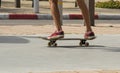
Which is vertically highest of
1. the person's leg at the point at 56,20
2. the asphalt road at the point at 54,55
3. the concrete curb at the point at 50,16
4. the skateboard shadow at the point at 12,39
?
the person's leg at the point at 56,20

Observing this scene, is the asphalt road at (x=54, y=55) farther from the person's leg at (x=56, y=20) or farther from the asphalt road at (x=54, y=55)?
the person's leg at (x=56, y=20)

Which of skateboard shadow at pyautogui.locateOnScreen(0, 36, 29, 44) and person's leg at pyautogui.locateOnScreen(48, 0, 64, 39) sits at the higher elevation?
person's leg at pyautogui.locateOnScreen(48, 0, 64, 39)

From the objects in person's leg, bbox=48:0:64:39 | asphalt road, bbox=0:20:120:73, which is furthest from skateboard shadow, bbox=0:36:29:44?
person's leg, bbox=48:0:64:39

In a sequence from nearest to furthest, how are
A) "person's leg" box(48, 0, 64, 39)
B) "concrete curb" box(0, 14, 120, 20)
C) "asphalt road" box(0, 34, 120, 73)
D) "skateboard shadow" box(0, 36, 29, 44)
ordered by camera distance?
"asphalt road" box(0, 34, 120, 73)
"person's leg" box(48, 0, 64, 39)
"skateboard shadow" box(0, 36, 29, 44)
"concrete curb" box(0, 14, 120, 20)

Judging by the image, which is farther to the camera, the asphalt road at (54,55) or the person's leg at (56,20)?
the person's leg at (56,20)

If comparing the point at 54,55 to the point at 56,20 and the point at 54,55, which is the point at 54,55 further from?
the point at 56,20

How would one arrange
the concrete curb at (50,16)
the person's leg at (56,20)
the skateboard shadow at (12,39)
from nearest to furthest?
the person's leg at (56,20) < the skateboard shadow at (12,39) < the concrete curb at (50,16)

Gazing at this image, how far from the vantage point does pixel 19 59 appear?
6.66 metres

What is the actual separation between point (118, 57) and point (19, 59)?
4.40 ft

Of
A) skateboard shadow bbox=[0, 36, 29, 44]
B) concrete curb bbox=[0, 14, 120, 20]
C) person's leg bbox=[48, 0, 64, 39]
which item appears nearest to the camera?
person's leg bbox=[48, 0, 64, 39]

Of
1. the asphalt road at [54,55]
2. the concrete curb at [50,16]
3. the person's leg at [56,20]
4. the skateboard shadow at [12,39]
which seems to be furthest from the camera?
the concrete curb at [50,16]

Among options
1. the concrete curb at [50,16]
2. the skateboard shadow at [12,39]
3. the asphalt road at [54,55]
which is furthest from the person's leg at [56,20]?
the concrete curb at [50,16]

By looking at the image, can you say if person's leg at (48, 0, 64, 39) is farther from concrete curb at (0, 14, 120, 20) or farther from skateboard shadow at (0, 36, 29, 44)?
concrete curb at (0, 14, 120, 20)

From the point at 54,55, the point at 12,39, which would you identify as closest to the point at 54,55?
the point at 54,55
